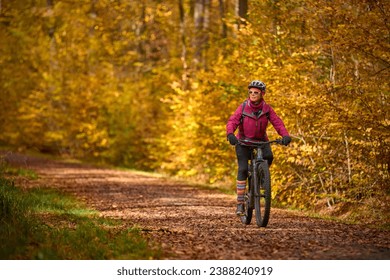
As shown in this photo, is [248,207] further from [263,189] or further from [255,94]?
[255,94]

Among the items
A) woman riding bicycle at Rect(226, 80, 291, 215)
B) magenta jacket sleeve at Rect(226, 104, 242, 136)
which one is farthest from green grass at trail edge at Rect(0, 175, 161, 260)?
woman riding bicycle at Rect(226, 80, 291, 215)

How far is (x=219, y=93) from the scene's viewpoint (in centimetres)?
1767

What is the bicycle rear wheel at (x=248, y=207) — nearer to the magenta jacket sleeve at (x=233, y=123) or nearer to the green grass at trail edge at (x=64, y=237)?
the magenta jacket sleeve at (x=233, y=123)

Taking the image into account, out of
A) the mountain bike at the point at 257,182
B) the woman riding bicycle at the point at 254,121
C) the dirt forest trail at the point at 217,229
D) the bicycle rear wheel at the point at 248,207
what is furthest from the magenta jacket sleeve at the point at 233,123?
the dirt forest trail at the point at 217,229

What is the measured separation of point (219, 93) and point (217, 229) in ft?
30.2

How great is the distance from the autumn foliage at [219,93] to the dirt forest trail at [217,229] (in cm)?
156

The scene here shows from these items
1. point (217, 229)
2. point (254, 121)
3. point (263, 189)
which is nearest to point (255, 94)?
point (254, 121)

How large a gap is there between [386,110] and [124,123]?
53.7 ft

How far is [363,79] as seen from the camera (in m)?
11.3

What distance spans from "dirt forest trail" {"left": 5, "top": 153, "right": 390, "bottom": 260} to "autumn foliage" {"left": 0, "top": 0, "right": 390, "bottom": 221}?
1.56 m

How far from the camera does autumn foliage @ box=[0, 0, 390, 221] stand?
1073 cm

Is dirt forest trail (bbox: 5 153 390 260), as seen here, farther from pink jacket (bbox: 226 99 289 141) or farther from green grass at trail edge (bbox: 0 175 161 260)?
pink jacket (bbox: 226 99 289 141)
